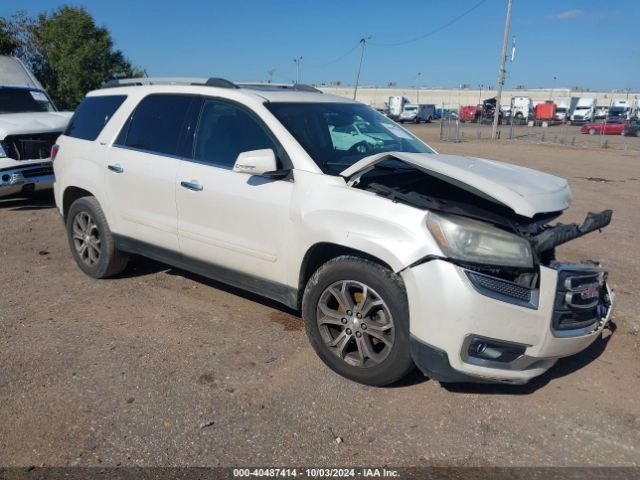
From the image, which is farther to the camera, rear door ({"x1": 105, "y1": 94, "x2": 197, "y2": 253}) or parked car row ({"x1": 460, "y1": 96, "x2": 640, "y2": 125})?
parked car row ({"x1": 460, "y1": 96, "x2": 640, "y2": 125})

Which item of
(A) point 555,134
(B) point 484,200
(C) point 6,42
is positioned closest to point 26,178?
(B) point 484,200

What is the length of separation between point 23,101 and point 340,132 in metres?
8.26

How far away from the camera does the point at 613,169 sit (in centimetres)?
1764

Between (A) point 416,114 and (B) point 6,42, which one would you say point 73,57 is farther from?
(A) point 416,114

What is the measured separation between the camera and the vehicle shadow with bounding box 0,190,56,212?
9559mm

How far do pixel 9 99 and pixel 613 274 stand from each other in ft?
32.5

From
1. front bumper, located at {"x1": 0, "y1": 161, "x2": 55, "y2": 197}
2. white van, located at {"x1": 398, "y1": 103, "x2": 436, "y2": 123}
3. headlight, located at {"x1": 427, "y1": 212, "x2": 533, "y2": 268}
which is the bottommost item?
white van, located at {"x1": 398, "y1": 103, "x2": 436, "y2": 123}

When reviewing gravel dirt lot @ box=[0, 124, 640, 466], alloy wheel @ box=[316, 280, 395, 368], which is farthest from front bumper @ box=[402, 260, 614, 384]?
gravel dirt lot @ box=[0, 124, 640, 466]

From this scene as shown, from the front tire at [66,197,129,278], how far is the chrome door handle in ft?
4.02

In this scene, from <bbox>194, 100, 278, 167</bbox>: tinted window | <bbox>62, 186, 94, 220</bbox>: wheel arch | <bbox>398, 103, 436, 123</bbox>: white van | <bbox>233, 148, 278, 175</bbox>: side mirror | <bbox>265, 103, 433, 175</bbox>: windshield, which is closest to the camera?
<bbox>233, 148, 278, 175</bbox>: side mirror

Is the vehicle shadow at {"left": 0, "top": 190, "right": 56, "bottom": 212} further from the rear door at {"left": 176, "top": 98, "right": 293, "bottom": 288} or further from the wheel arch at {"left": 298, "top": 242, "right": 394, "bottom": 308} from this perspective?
the wheel arch at {"left": 298, "top": 242, "right": 394, "bottom": 308}

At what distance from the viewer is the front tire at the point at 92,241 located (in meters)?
5.46

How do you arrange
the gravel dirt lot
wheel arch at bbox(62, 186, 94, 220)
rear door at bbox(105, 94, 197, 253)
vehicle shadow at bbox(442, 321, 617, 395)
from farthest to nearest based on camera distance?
1. wheel arch at bbox(62, 186, 94, 220)
2. rear door at bbox(105, 94, 197, 253)
3. vehicle shadow at bbox(442, 321, 617, 395)
4. the gravel dirt lot

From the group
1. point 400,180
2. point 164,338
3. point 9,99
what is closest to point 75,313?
point 164,338
